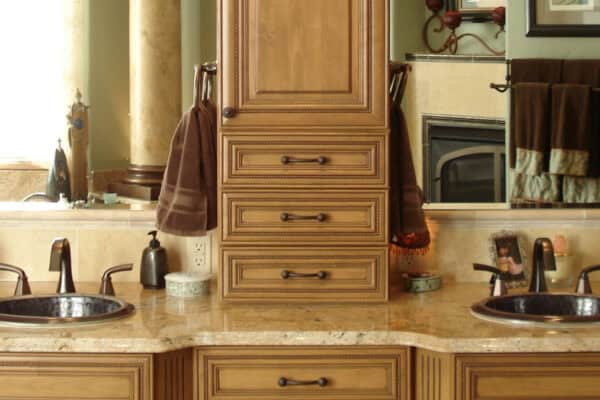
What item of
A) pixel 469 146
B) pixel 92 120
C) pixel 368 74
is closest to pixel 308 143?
pixel 368 74

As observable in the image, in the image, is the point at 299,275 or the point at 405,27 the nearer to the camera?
the point at 299,275

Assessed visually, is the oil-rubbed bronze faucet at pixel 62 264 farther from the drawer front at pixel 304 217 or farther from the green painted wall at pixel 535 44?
the green painted wall at pixel 535 44

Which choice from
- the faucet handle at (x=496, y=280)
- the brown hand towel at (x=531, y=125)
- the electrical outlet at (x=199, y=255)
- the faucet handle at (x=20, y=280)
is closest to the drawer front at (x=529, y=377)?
the faucet handle at (x=496, y=280)

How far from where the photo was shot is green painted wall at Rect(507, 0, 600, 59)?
2.88 metres

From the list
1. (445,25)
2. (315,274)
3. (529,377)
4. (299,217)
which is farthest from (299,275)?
(445,25)

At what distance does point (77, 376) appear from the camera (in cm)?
227

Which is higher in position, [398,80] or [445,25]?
[445,25]

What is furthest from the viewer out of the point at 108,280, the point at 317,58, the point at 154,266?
the point at 154,266

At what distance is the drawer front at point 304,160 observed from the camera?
2.60 metres

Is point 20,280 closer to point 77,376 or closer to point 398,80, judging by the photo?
point 77,376

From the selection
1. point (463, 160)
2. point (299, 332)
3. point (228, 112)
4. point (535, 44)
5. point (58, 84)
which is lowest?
point (299, 332)

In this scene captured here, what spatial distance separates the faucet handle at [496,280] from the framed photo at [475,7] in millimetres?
693

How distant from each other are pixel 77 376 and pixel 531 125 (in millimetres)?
1426

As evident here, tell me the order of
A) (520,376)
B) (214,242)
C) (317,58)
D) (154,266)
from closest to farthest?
(520,376), (317,58), (154,266), (214,242)
